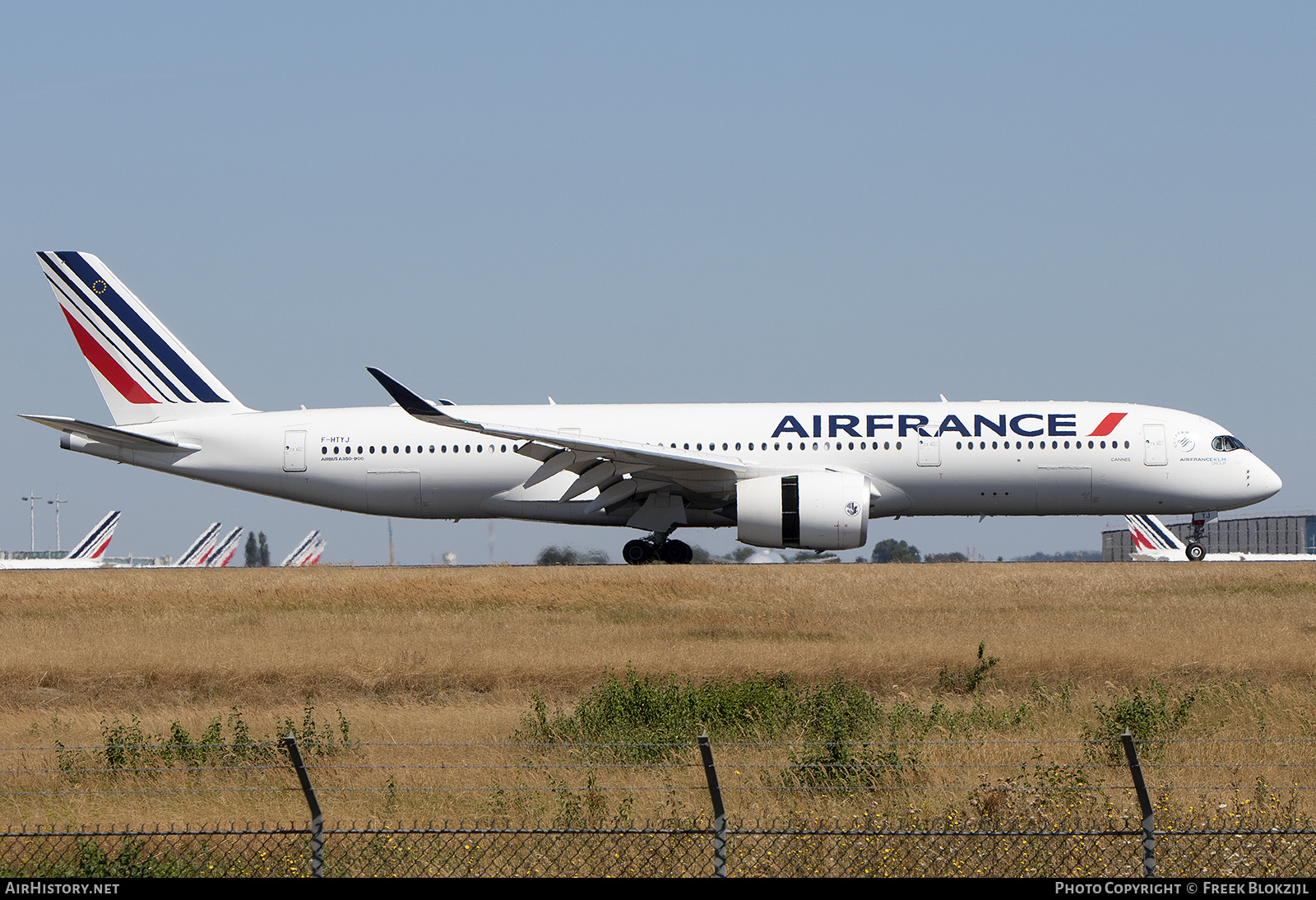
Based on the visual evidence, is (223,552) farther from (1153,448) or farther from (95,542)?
(1153,448)

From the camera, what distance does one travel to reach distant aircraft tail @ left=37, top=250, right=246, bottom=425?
3416 centimetres

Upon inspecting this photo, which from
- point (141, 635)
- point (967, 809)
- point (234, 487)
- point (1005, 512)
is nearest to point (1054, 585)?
point (1005, 512)

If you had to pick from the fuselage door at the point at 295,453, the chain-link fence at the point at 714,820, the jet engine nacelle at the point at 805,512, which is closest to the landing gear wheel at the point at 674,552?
the jet engine nacelle at the point at 805,512

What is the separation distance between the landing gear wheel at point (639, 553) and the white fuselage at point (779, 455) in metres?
0.92

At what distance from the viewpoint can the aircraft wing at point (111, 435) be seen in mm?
30578

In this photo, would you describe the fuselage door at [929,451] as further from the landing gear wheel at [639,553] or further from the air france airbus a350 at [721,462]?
the landing gear wheel at [639,553]

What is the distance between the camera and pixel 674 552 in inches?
1228

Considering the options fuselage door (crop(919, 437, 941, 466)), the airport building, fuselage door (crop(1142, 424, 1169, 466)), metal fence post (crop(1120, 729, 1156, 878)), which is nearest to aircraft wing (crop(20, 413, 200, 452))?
fuselage door (crop(919, 437, 941, 466))

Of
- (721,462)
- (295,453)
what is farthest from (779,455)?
(295,453)

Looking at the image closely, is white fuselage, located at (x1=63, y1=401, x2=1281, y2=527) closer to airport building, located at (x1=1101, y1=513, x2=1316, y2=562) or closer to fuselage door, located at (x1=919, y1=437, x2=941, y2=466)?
fuselage door, located at (x1=919, y1=437, x2=941, y2=466)

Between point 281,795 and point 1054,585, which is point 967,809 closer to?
point 281,795

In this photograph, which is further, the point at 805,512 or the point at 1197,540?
the point at 1197,540

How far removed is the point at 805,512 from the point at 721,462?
2598 mm

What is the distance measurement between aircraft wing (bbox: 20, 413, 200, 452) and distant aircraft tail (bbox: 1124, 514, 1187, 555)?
4121cm
